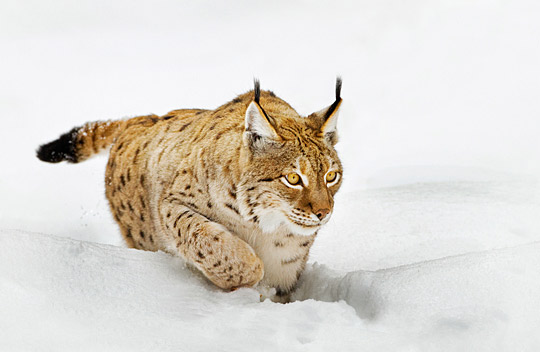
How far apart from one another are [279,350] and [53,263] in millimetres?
1230

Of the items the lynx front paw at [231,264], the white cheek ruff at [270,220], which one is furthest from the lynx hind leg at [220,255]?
the white cheek ruff at [270,220]

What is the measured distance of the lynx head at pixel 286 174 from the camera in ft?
11.7

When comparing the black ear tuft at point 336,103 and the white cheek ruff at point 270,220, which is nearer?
the white cheek ruff at point 270,220

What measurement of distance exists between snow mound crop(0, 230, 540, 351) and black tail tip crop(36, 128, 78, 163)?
1.92m

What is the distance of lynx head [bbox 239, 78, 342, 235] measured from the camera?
11.7 ft

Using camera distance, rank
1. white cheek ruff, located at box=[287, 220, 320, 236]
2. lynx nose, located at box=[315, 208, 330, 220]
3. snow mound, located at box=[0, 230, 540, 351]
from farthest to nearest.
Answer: white cheek ruff, located at box=[287, 220, 320, 236] < lynx nose, located at box=[315, 208, 330, 220] < snow mound, located at box=[0, 230, 540, 351]

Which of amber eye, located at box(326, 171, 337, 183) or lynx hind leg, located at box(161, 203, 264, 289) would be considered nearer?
lynx hind leg, located at box(161, 203, 264, 289)

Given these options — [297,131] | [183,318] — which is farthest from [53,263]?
[297,131]

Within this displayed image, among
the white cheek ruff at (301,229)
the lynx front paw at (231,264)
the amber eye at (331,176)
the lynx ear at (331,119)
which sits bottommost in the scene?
the lynx front paw at (231,264)

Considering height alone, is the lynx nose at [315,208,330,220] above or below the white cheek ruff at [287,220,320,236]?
above

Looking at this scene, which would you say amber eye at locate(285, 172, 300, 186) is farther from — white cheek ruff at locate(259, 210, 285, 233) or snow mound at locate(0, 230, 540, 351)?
snow mound at locate(0, 230, 540, 351)

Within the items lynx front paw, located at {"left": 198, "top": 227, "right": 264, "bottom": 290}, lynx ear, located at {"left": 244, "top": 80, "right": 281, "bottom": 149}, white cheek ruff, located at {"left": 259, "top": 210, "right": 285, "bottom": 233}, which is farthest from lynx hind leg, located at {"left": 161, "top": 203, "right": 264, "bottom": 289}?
lynx ear, located at {"left": 244, "top": 80, "right": 281, "bottom": 149}

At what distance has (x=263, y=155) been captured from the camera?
3.66m

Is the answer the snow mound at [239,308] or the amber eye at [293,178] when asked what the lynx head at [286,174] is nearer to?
the amber eye at [293,178]
